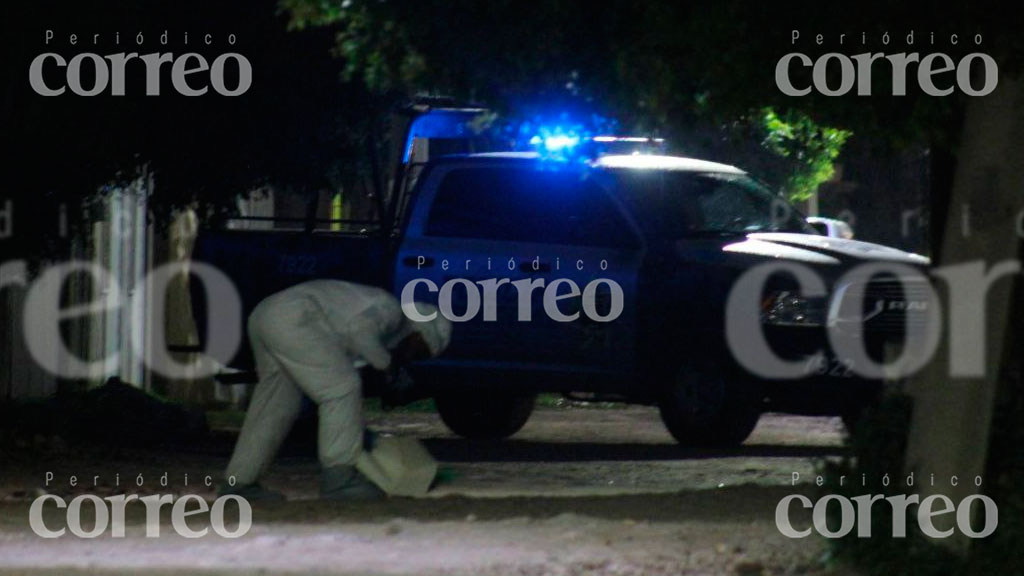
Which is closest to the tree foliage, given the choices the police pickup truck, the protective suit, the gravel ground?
the protective suit

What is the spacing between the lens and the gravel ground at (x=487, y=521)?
833 centimetres

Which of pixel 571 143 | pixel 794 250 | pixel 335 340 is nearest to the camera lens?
pixel 571 143

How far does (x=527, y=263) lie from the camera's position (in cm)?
1407

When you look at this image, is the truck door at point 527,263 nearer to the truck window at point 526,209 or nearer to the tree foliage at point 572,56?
the truck window at point 526,209

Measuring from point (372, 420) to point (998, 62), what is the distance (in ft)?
37.3

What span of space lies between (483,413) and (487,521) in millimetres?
6533

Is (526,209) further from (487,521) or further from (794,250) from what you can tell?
(487,521)

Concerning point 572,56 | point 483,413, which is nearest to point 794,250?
point 483,413

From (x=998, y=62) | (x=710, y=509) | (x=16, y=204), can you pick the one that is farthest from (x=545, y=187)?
(x=998, y=62)

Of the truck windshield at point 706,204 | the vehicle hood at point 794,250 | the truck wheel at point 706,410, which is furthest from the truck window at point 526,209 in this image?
the truck wheel at point 706,410

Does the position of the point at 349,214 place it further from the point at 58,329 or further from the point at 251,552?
the point at 251,552

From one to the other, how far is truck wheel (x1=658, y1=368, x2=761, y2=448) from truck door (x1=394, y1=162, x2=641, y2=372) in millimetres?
437

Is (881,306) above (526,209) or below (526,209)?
below

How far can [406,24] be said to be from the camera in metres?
8.70
